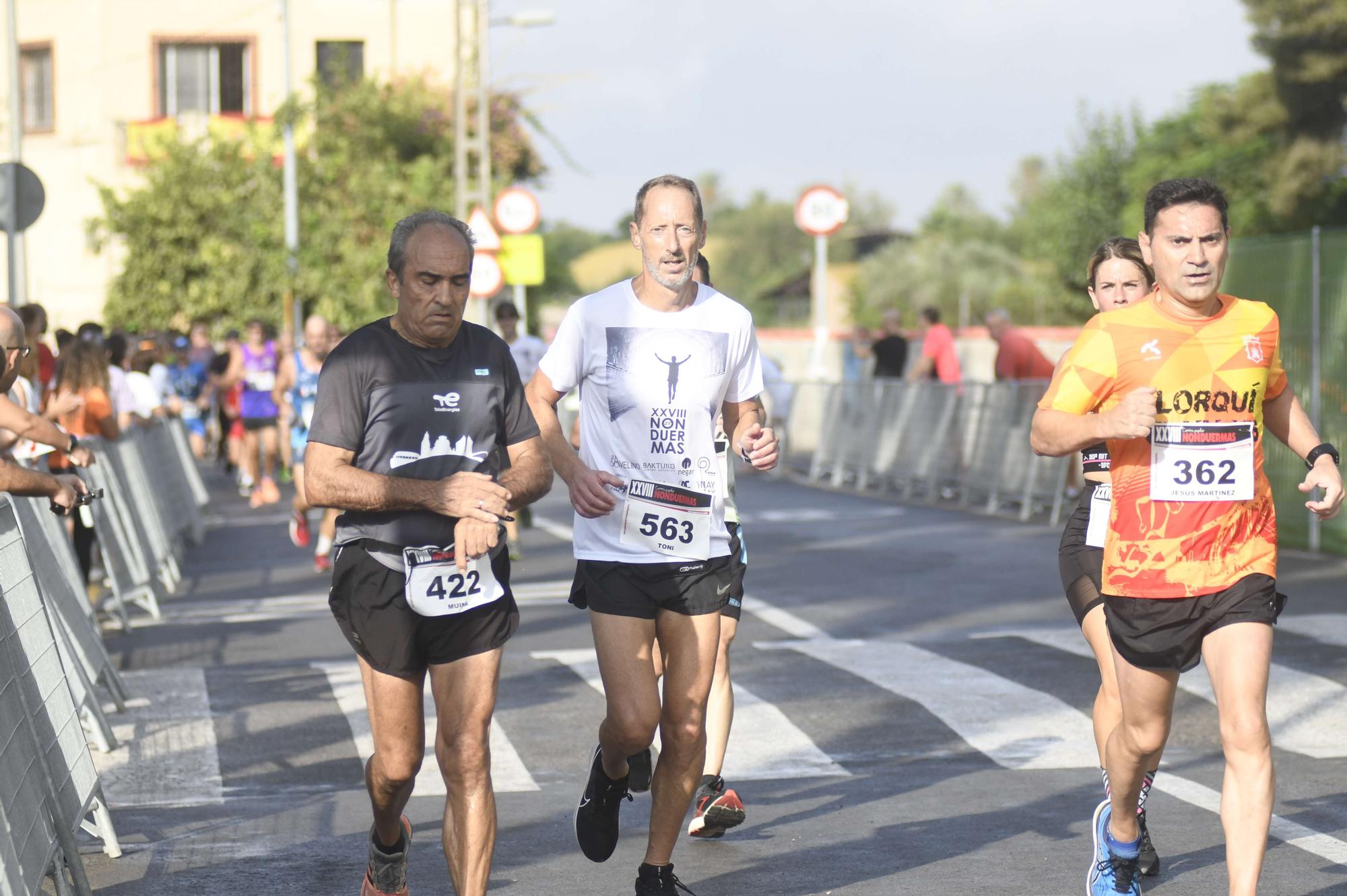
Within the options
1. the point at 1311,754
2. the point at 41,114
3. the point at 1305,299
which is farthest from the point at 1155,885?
the point at 41,114

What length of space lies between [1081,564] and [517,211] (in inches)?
808

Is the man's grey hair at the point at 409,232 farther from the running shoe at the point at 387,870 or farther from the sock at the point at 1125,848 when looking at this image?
the sock at the point at 1125,848

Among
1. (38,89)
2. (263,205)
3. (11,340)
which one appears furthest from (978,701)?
(38,89)

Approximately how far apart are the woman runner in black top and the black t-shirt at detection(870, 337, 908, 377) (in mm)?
18694

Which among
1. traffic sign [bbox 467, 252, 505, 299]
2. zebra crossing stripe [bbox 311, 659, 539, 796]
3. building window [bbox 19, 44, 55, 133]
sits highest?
building window [bbox 19, 44, 55, 133]

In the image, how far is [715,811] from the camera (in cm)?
657

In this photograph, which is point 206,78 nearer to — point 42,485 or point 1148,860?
point 42,485

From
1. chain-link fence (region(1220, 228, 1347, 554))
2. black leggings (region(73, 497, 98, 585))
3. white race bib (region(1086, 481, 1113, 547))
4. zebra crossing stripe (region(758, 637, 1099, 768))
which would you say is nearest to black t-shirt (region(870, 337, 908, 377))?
chain-link fence (region(1220, 228, 1347, 554))

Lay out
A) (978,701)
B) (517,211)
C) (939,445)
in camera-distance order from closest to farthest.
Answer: (978,701) → (939,445) → (517,211)

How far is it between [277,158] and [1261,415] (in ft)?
127

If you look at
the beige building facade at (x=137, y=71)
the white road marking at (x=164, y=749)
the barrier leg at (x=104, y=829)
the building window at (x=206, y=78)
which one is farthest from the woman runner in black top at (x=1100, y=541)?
the building window at (x=206, y=78)

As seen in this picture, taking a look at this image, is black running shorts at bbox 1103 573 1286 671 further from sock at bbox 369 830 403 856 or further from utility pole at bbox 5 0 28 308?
utility pole at bbox 5 0 28 308

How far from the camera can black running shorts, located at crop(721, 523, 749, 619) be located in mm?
5872

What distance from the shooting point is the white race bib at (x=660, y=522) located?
5.64m
